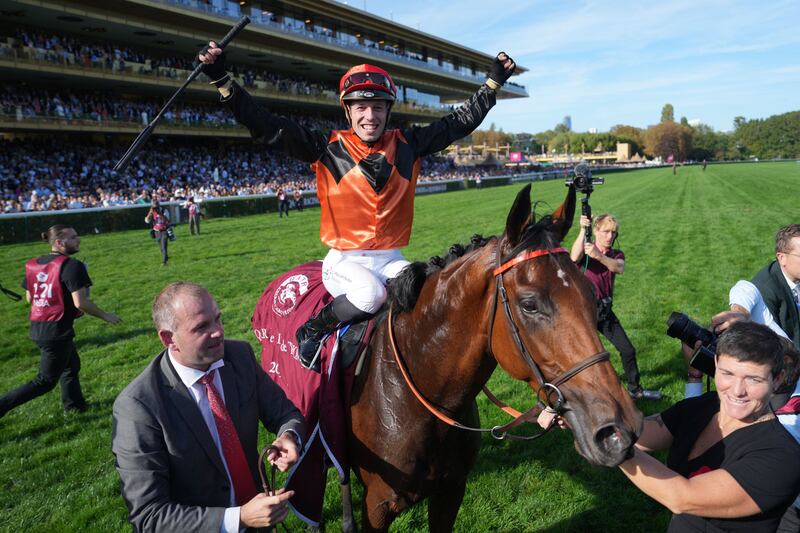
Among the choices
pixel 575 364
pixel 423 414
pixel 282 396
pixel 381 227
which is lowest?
pixel 423 414

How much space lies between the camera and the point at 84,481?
160 inches

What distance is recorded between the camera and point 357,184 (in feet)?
9.18

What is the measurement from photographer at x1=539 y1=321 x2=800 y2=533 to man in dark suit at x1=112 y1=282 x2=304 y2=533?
1.23 meters

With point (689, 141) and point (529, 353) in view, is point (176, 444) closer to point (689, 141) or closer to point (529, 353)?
point (529, 353)

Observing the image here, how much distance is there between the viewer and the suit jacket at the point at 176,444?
185 cm

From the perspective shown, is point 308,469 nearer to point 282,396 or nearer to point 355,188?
point 282,396

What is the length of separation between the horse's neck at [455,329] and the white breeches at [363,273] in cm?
28

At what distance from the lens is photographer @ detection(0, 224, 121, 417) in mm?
4902

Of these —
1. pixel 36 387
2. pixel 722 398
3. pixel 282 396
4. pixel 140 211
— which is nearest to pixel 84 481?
pixel 36 387

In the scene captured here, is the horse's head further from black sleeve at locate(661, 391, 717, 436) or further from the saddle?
the saddle

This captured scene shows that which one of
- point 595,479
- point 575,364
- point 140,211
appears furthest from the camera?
point 140,211

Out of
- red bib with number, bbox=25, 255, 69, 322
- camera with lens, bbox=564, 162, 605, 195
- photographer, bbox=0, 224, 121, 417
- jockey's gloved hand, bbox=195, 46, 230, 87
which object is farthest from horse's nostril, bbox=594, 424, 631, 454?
red bib with number, bbox=25, 255, 69, 322

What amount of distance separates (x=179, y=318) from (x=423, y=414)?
1189mm

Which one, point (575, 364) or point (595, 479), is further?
point (595, 479)
